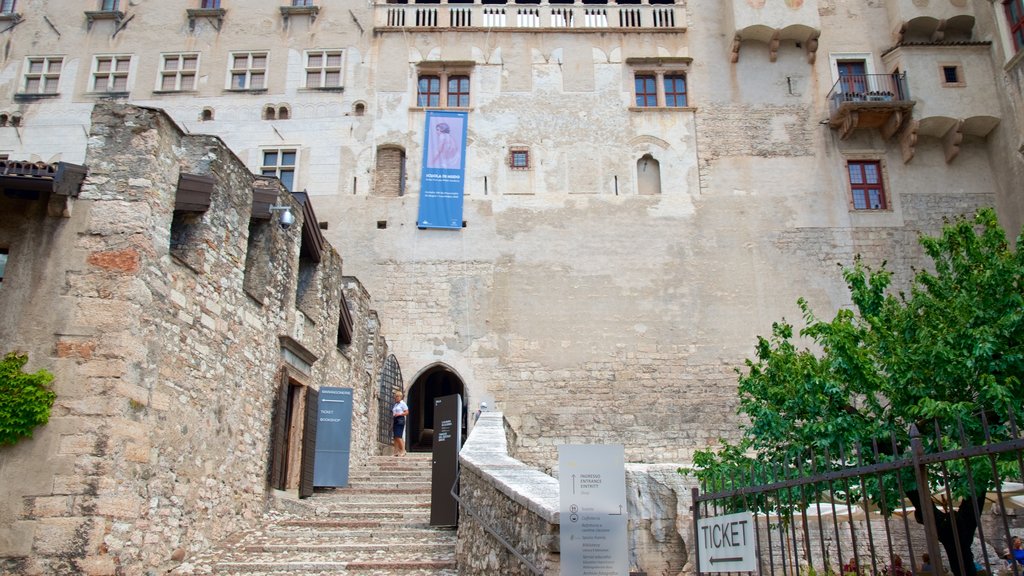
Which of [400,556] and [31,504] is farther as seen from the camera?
[400,556]

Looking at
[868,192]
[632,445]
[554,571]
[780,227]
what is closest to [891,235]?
[868,192]

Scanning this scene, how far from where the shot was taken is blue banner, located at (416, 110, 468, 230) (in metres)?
20.0

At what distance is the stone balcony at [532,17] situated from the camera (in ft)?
→ 71.4

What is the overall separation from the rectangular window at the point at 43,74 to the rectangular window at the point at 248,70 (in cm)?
466

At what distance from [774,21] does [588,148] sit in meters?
5.96

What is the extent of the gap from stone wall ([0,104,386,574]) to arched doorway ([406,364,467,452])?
1018 cm

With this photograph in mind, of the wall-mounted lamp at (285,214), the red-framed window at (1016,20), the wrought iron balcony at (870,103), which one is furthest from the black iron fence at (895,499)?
the red-framed window at (1016,20)

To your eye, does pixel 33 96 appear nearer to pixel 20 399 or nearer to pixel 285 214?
pixel 285 214

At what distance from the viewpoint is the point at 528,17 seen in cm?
2195

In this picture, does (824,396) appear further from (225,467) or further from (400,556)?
(225,467)

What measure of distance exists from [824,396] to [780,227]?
10400 millimetres

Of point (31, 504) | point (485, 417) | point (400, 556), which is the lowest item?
point (400, 556)

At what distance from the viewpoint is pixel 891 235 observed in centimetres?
2020

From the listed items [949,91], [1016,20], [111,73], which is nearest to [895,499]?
[949,91]
